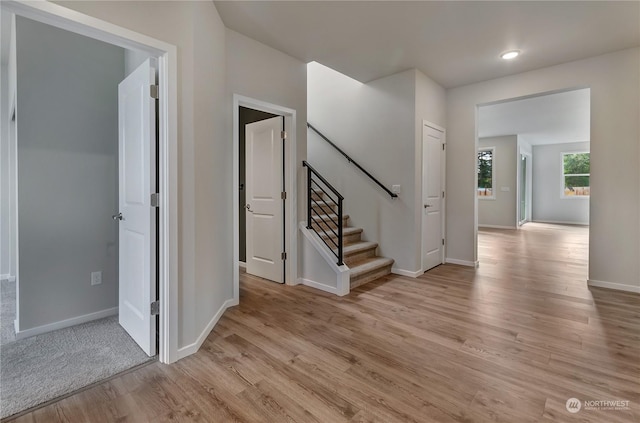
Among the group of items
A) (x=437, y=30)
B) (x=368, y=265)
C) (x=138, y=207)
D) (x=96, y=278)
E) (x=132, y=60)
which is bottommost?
(x=368, y=265)

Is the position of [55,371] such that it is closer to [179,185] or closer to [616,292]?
[179,185]

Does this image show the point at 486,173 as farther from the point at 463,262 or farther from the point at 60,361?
the point at 60,361

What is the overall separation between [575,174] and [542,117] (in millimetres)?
4582

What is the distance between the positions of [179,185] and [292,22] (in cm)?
184

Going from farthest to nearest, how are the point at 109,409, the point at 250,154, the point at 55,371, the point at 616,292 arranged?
the point at 250,154 < the point at 616,292 < the point at 55,371 < the point at 109,409

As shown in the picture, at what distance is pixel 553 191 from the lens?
9992 mm

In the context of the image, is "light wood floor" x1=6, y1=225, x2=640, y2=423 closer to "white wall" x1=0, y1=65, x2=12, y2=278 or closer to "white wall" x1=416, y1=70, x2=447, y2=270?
"white wall" x1=416, y1=70, x2=447, y2=270

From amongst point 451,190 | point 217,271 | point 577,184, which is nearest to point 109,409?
point 217,271

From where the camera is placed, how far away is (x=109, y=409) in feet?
5.05

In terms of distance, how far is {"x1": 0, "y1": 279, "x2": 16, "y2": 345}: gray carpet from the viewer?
90.9 inches

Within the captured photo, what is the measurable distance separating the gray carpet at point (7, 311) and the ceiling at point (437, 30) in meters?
3.05

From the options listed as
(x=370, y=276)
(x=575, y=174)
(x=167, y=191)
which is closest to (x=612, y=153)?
(x=370, y=276)

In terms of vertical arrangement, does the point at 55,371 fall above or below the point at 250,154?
below

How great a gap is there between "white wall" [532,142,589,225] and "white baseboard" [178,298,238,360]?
11128mm
